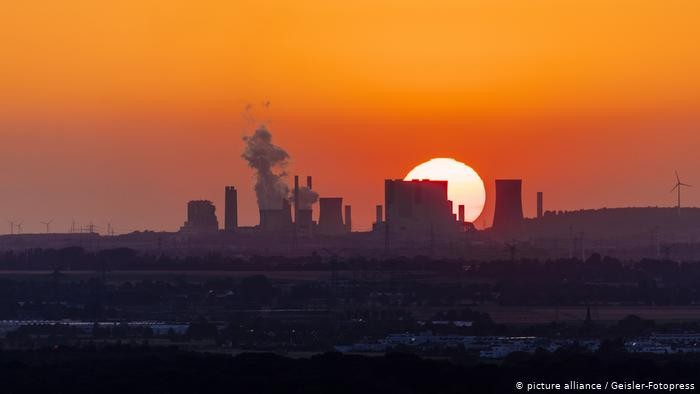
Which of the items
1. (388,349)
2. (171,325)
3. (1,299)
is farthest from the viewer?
(1,299)

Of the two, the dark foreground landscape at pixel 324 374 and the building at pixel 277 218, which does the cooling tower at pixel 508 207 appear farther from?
the dark foreground landscape at pixel 324 374

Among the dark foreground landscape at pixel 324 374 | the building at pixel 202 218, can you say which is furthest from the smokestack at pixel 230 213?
the dark foreground landscape at pixel 324 374

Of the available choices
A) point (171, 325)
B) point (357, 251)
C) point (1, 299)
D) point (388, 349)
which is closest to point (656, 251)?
point (357, 251)

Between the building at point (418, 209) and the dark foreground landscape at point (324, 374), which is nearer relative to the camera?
the dark foreground landscape at point (324, 374)

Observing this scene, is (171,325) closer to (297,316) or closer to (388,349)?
(297,316)

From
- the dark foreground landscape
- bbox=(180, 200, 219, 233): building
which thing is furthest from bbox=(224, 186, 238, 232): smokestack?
the dark foreground landscape

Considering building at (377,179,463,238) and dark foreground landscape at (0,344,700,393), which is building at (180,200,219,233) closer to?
building at (377,179,463,238)
